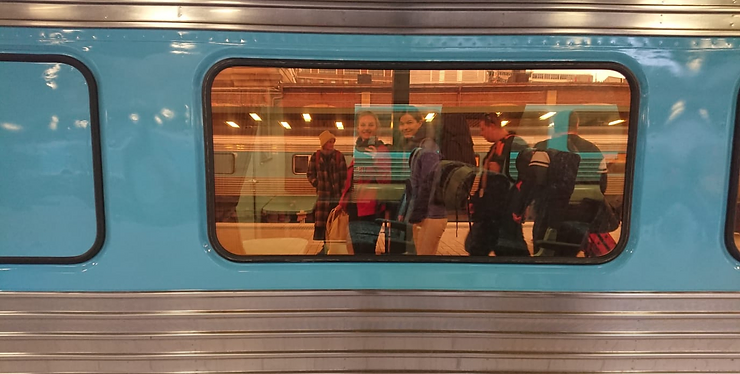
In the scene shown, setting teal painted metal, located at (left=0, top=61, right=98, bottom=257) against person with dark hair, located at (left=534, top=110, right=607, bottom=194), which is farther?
person with dark hair, located at (left=534, top=110, right=607, bottom=194)

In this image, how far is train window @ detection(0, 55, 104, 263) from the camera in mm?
1828

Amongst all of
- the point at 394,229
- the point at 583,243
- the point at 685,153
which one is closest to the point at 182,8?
the point at 394,229

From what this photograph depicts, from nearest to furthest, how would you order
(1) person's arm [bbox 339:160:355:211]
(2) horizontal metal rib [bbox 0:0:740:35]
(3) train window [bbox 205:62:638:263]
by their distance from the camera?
(2) horizontal metal rib [bbox 0:0:740:35] → (3) train window [bbox 205:62:638:263] → (1) person's arm [bbox 339:160:355:211]

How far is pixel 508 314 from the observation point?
199 cm

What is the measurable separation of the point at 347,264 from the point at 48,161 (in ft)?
4.28

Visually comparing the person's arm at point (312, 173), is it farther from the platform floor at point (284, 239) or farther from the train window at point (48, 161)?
the train window at point (48, 161)

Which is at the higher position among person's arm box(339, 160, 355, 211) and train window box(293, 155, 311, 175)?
train window box(293, 155, 311, 175)

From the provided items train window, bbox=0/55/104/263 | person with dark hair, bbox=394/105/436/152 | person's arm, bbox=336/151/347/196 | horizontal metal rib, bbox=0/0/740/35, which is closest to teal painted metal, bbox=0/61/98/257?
train window, bbox=0/55/104/263

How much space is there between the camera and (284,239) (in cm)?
208

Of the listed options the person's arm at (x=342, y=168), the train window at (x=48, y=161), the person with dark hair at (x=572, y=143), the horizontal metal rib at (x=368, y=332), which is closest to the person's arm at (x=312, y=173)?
the person's arm at (x=342, y=168)

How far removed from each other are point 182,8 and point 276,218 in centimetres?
96

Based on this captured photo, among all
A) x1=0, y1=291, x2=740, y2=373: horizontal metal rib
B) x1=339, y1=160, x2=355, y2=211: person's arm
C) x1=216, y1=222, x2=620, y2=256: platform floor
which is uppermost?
x1=339, y1=160, x2=355, y2=211: person's arm

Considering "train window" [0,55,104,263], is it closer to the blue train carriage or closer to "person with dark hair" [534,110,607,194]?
the blue train carriage

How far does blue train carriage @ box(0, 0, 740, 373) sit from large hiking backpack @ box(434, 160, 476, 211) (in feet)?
0.39
